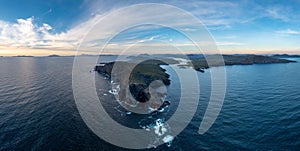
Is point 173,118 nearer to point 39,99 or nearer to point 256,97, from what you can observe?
point 256,97

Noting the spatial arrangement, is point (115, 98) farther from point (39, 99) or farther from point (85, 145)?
point (85, 145)

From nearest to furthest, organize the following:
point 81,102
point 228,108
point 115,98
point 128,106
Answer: point 228,108 → point 128,106 → point 81,102 → point 115,98

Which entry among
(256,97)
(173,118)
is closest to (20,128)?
(173,118)

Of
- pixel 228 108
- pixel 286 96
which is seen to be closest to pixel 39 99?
pixel 228 108

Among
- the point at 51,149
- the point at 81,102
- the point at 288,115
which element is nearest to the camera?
the point at 51,149

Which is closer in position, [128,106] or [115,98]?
Answer: [128,106]

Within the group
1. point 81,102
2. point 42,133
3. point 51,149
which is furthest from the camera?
point 81,102

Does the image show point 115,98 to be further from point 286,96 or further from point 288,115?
point 286,96

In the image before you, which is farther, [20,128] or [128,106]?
[128,106]

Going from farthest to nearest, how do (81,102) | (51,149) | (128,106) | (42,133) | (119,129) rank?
(81,102) < (128,106) < (119,129) < (42,133) < (51,149)
